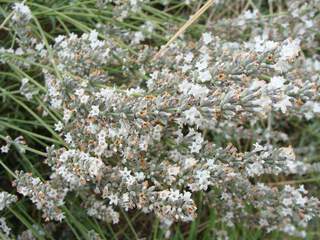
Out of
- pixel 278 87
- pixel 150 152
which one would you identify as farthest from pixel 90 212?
pixel 278 87

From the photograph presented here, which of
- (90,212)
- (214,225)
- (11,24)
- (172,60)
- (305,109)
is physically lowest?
(214,225)

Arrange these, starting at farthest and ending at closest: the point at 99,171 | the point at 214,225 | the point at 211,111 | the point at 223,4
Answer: the point at 223,4
the point at 214,225
the point at 99,171
the point at 211,111

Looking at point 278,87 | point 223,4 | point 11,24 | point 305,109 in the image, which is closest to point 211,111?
point 278,87

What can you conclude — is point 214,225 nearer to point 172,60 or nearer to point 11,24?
point 172,60

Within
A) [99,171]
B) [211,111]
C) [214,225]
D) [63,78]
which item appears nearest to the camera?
[211,111]

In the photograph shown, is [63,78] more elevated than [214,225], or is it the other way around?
[63,78]

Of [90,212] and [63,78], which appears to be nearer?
[63,78]

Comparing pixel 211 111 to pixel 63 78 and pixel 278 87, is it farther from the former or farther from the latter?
pixel 63 78
